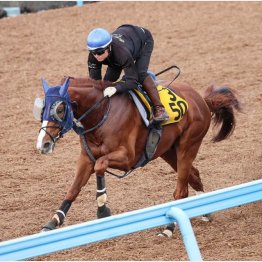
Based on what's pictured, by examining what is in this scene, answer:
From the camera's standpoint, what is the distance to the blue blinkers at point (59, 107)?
6777 mm

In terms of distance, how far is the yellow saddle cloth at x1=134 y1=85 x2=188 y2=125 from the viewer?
7.83m

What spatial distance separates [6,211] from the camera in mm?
8383

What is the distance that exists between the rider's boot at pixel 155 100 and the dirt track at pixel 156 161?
1.19 m

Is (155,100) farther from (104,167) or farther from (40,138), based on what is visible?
(40,138)

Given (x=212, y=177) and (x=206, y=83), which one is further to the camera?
(x=206, y=83)

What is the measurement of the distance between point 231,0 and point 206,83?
5207 millimetres

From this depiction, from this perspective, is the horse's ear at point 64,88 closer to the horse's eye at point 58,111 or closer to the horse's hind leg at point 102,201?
the horse's eye at point 58,111

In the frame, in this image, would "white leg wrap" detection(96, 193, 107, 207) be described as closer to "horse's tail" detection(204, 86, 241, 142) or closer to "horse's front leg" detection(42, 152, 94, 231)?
"horse's front leg" detection(42, 152, 94, 231)

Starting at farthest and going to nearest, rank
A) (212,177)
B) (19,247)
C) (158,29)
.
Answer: (158,29) < (212,177) < (19,247)

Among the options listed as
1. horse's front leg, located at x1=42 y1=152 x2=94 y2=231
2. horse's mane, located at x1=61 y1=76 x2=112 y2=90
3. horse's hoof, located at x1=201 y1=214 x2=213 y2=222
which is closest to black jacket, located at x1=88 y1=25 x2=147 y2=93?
horse's mane, located at x1=61 y1=76 x2=112 y2=90

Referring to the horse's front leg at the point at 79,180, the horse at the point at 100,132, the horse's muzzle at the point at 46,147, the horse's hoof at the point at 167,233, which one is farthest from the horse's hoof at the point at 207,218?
the horse's muzzle at the point at 46,147

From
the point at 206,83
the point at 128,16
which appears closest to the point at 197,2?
the point at 128,16

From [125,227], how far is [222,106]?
3906mm

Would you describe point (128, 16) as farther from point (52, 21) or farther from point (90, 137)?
point (90, 137)
